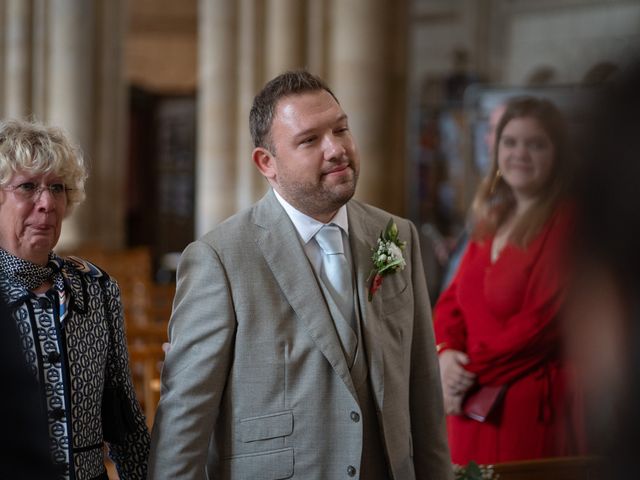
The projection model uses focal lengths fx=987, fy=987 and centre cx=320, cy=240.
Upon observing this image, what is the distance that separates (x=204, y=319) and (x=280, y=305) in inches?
7.6

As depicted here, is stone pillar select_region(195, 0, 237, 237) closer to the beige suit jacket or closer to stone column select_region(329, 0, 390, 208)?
stone column select_region(329, 0, 390, 208)

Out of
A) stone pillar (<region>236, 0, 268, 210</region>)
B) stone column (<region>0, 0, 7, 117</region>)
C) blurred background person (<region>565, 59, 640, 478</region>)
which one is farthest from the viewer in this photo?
stone column (<region>0, 0, 7, 117</region>)

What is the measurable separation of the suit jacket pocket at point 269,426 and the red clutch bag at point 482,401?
3.93ft

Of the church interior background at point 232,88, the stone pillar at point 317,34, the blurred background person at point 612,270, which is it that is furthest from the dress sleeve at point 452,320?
the stone pillar at point 317,34

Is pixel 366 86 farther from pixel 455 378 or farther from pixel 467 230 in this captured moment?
pixel 455 378

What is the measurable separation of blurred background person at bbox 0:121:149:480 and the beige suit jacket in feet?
0.58

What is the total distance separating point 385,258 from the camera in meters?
2.52

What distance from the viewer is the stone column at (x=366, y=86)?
7.84 m

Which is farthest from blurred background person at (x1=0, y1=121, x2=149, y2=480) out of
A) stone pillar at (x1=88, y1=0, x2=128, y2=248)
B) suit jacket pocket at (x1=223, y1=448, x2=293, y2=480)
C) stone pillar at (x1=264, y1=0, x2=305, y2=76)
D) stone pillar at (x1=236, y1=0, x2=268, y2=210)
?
stone pillar at (x1=88, y1=0, x2=128, y2=248)

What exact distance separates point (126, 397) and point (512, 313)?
142cm

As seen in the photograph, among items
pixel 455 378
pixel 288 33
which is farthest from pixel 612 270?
pixel 288 33

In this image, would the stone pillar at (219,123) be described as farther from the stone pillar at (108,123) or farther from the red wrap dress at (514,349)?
the red wrap dress at (514,349)

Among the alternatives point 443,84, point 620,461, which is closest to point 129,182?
point 443,84

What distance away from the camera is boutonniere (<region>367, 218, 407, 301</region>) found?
2.51 m
